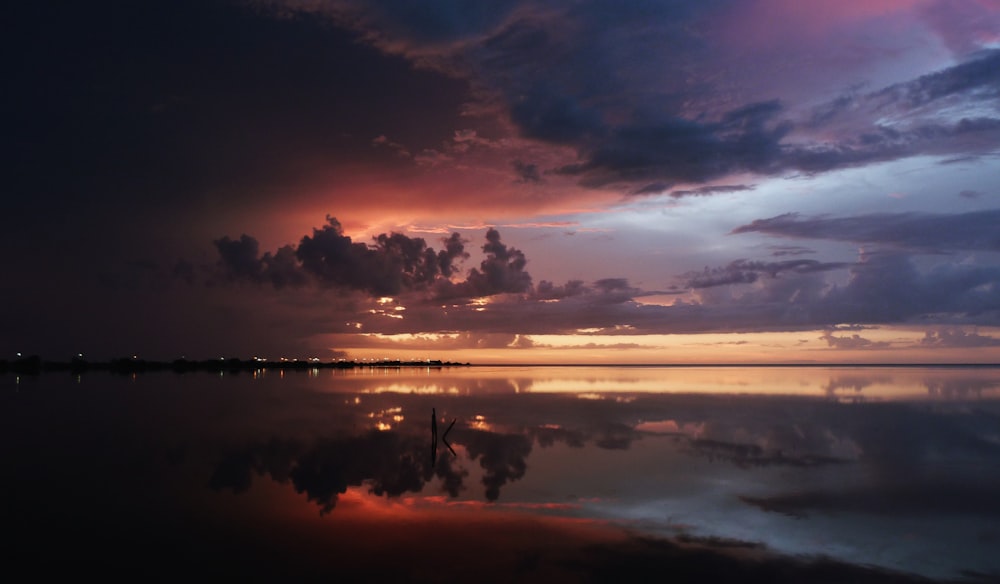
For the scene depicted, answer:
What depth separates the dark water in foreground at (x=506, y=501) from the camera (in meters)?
16.8

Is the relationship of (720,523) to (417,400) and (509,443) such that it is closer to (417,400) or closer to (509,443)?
(509,443)

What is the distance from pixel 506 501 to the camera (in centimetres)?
2373

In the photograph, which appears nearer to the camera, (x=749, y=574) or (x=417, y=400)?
(x=749, y=574)

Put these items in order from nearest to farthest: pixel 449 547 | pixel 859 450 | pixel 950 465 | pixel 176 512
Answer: pixel 449 547
pixel 176 512
pixel 950 465
pixel 859 450

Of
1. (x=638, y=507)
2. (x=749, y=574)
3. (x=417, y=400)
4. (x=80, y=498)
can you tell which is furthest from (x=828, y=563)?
(x=417, y=400)

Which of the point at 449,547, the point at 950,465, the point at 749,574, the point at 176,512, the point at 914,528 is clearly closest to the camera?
the point at 749,574

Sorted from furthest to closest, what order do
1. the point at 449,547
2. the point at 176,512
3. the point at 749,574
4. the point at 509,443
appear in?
the point at 509,443 → the point at 176,512 → the point at 449,547 → the point at 749,574

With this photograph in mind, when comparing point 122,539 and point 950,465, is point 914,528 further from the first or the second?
point 122,539

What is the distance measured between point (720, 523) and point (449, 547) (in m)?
8.41

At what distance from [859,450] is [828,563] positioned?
21.9 metres

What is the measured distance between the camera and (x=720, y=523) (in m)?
20.3

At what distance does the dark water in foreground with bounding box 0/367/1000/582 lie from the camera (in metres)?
16.8

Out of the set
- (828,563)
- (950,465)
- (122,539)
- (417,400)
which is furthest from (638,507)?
(417,400)

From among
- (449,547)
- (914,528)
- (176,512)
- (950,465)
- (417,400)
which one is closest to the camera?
(449,547)
